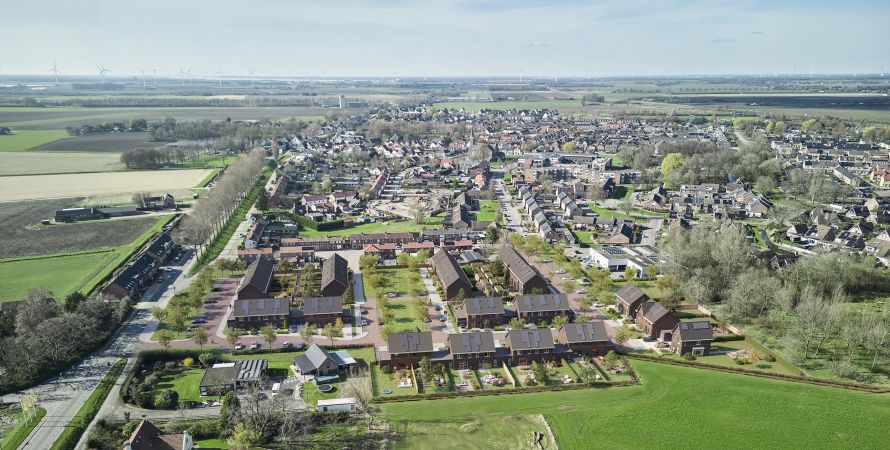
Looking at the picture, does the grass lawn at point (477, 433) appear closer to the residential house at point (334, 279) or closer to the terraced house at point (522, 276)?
the terraced house at point (522, 276)

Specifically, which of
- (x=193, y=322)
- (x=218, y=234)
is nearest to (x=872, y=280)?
(x=193, y=322)

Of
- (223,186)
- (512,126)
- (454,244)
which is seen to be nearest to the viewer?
(454,244)

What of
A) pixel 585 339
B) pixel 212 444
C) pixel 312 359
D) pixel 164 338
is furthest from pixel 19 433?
pixel 585 339

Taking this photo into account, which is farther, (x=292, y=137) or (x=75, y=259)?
(x=292, y=137)

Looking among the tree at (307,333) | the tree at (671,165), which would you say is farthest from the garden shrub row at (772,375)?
the tree at (671,165)

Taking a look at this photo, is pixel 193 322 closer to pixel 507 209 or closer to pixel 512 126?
pixel 507 209

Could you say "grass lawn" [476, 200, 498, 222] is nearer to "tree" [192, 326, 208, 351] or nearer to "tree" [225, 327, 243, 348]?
"tree" [225, 327, 243, 348]
